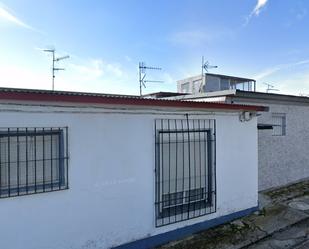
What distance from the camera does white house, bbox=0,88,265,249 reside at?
4.36m

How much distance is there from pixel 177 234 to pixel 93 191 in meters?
2.11

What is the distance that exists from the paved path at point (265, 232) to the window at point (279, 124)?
255cm

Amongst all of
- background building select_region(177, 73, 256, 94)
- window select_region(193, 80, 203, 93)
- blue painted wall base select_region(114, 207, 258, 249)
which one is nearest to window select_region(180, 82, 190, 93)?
background building select_region(177, 73, 256, 94)

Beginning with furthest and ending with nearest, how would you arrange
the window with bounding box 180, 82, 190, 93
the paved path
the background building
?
the window with bounding box 180, 82, 190, 93
the background building
the paved path

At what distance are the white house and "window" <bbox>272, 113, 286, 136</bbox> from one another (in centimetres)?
330

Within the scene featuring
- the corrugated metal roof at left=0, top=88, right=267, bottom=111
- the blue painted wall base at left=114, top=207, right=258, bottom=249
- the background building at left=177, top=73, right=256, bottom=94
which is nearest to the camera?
the corrugated metal roof at left=0, top=88, right=267, bottom=111

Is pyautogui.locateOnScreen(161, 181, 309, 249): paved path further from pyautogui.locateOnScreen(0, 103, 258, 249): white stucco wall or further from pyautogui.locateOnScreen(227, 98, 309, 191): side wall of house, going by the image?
pyautogui.locateOnScreen(227, 98, 309, 191): side wall of house

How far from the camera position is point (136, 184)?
18.1 feet

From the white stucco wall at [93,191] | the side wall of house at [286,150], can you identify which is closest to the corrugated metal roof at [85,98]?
the white stucco wall at [93,191]

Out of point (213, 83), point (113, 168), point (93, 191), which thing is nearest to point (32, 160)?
point (93, 191)

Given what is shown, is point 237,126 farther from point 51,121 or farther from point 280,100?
point 51,121

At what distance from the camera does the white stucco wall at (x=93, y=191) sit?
4359 millimetres

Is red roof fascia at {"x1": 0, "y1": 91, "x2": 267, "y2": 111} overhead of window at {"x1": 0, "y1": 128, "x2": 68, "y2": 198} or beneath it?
overhead

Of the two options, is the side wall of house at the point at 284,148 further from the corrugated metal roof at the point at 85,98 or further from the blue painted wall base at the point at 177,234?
the corrugated metal roof at the point at 85,98
